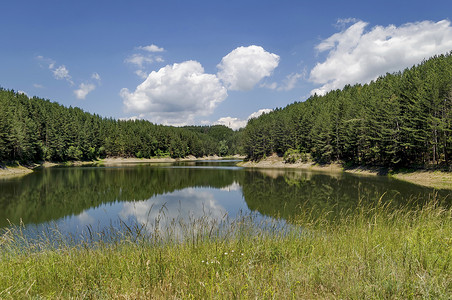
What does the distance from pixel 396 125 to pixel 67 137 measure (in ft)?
377

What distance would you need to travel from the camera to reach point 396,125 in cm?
4853

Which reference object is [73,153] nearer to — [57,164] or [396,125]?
[57,164]

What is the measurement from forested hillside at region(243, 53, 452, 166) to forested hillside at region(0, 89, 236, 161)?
3212 inches

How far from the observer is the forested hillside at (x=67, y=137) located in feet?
212

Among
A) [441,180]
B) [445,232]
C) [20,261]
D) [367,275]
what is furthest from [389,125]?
[20,261]

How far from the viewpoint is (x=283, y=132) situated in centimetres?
9394

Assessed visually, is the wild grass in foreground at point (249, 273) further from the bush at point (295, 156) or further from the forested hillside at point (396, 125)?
the bush at point (295, 156)

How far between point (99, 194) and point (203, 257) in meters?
27.0

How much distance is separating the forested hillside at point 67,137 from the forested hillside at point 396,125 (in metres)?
81.6

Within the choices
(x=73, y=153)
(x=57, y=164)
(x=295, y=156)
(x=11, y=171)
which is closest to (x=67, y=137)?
(x=73, y=153)

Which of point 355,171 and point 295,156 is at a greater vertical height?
point 295,156

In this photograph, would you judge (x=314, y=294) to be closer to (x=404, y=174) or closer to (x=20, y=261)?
(x=20, y=261)

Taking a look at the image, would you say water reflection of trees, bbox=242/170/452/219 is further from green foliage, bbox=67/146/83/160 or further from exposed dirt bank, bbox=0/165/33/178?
green foliage, bbox=67/146/83/160

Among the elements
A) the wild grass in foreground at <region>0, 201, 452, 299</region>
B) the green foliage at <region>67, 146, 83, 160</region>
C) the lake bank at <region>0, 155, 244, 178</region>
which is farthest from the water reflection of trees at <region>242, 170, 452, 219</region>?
the green foliage at <region>67, 146, 83, 160</region>
